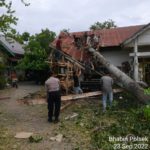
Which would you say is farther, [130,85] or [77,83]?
[77,83]

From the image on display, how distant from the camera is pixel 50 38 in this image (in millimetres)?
Answer: 35344

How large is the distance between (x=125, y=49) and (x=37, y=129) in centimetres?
1355

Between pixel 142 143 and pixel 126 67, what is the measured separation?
569 inches

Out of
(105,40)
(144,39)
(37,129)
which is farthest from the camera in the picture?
(105,40)

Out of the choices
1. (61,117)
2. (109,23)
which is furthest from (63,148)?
(109,23)

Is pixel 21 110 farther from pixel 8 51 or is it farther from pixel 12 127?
pixel 8 51

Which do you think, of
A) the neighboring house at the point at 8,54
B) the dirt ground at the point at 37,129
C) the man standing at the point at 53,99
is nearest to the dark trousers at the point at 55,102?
the man standing at the point at 53,99

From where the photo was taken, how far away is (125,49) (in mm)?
24469

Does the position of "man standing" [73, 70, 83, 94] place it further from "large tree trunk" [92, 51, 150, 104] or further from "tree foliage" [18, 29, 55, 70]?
"tree foliage" [18, 29, 55, 70]

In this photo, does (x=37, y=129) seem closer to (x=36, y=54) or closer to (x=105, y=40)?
(x=105, y=40)

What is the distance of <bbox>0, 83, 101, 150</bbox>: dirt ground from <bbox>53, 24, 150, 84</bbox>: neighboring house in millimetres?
6067

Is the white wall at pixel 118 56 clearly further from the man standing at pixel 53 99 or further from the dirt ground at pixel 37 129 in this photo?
the man standing at pixel 53 99

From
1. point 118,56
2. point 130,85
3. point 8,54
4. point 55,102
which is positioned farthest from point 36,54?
point 55,102

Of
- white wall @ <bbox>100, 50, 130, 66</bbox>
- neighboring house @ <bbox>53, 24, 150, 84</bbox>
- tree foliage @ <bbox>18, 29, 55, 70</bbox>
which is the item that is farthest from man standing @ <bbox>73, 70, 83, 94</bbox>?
tree foliage @ <bbox>18, 29, 55, 70</bbox>
